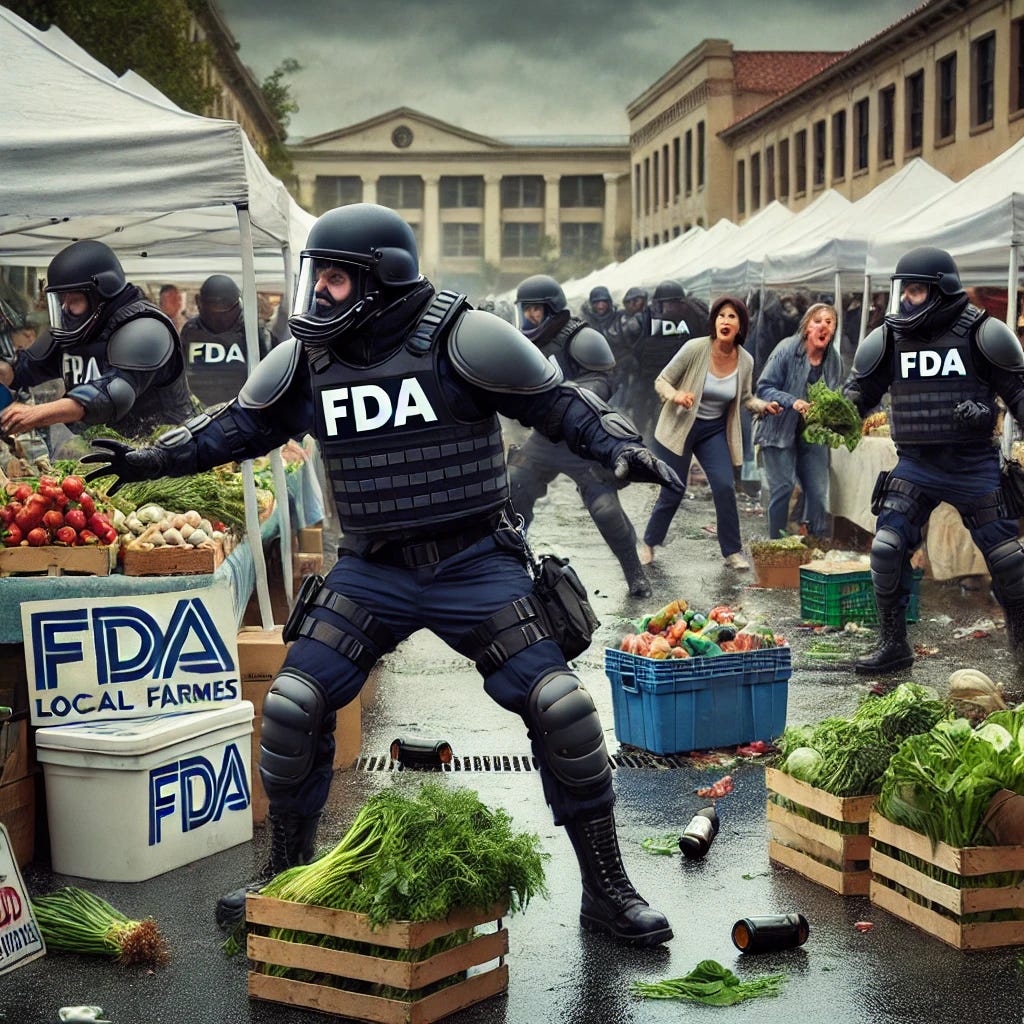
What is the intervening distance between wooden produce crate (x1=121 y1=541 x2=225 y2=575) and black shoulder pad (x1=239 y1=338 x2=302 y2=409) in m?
1.44

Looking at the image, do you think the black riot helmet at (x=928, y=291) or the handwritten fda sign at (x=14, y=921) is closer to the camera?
the handwritten fda sign at (x=14, y=921)

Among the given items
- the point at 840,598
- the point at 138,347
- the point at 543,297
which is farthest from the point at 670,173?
the point at 138,347

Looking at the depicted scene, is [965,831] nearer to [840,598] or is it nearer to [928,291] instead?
[928,291]

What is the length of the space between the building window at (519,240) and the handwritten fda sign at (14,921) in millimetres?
121547

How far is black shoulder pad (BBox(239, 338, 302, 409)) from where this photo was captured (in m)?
5.25


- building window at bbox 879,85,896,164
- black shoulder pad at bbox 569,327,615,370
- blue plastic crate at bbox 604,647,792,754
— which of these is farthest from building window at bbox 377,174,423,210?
blue plastic crate at bbox 604,647,792,754

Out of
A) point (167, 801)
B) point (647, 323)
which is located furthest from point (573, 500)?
point (167, 801)

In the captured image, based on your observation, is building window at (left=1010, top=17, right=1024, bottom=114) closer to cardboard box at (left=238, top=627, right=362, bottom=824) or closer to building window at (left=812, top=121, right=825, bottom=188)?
building window at (left=812, top=121, right=825, bottom=188)

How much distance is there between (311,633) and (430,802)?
0.69 m

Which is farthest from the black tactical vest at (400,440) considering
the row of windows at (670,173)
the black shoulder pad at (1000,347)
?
the row of windows at (670,173)

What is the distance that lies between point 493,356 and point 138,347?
3.33m

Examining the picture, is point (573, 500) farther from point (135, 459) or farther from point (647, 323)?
point (135, 459)

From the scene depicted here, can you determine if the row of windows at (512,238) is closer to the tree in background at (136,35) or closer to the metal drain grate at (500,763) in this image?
the tree in background at (136,35)

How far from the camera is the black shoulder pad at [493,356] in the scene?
5.03 m
